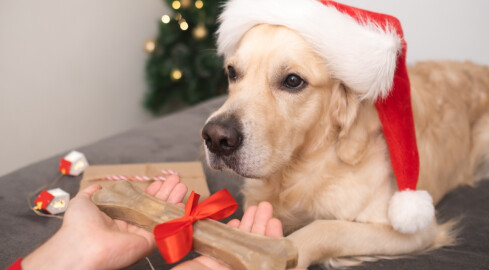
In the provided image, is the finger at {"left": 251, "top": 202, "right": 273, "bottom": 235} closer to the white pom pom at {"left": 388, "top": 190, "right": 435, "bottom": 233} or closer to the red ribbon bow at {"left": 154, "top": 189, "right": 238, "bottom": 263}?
the red ribbon bow at {"left": 154, "top": 189, "right": 238, "bottom": 263}

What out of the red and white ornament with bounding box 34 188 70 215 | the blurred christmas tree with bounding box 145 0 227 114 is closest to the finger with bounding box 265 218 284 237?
the red and white ornament with bounding box 34 188 70 215

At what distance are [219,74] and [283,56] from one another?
8.72 ft

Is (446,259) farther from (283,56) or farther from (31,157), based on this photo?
(31,157)

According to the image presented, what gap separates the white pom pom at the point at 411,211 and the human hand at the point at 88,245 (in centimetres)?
83

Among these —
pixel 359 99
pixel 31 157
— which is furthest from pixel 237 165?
pixel 31 157

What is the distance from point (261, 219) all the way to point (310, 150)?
0.42m

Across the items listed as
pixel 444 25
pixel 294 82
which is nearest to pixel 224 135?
pixel 294 82

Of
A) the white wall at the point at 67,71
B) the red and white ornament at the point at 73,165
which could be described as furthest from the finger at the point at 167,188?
the white wall at the point at 67,71

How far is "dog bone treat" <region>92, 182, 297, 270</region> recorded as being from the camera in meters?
1.11

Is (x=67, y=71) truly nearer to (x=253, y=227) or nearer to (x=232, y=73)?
(x=232, y=73)

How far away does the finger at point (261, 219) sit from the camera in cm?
130

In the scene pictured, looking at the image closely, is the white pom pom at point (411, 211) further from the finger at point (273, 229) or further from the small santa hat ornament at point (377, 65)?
the finger at point (273, 229)

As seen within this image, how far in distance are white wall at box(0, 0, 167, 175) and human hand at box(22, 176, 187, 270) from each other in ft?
7.45

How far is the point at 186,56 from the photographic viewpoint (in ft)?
13.0
